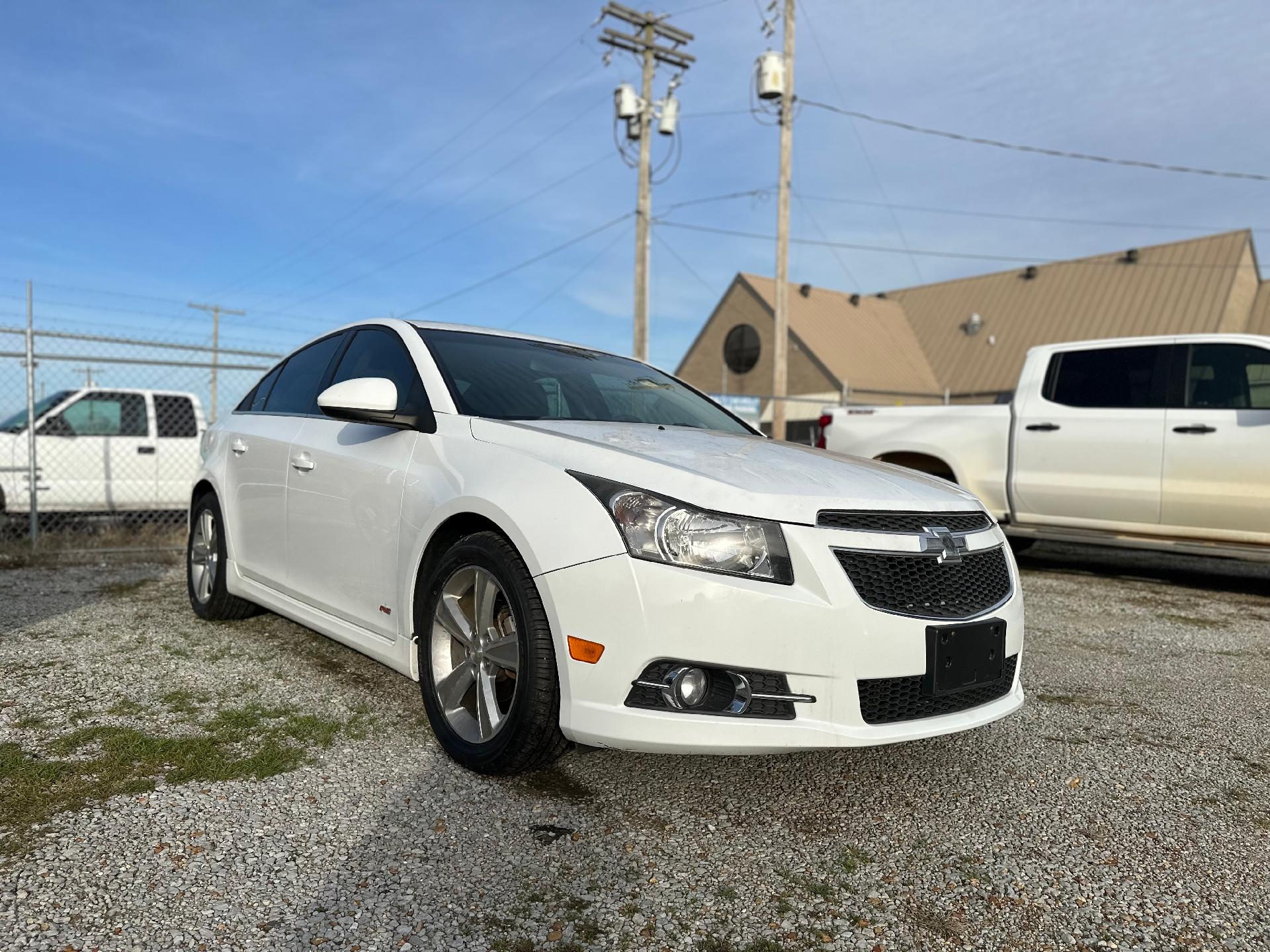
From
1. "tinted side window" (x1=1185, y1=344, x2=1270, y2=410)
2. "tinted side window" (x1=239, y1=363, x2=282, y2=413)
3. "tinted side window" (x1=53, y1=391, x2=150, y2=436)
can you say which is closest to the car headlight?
"tinted side window" (x1=239, y1=363, x2=282, y2=413)

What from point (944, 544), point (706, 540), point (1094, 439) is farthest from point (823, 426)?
point (706, 540)

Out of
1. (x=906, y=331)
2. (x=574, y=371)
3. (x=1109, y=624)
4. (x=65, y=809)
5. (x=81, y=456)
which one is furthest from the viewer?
(x=906, y=331)

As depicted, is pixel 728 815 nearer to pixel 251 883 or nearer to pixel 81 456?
pixel 251 883

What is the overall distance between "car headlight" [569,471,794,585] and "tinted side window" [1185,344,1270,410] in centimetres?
579

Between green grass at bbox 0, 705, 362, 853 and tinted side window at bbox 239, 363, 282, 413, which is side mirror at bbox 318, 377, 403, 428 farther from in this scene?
tinted side window at bbox 239, 363, 282, 413

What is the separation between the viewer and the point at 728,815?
9.19 ft

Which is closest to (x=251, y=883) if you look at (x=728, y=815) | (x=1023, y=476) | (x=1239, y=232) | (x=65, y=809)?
(x=65, y=809)

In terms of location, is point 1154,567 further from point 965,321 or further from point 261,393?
point 965,321

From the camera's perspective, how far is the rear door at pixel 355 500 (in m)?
3.47

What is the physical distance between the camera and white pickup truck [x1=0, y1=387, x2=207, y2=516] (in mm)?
8828

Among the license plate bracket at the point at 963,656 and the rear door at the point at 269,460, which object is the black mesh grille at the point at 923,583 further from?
the rear door at the point at 269,460

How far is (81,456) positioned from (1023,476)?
28.8 ft

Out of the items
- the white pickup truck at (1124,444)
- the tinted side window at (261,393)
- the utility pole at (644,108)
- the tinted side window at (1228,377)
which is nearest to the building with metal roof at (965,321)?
the utility pole at (644,108)

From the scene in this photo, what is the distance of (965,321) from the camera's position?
30844 millimetres
